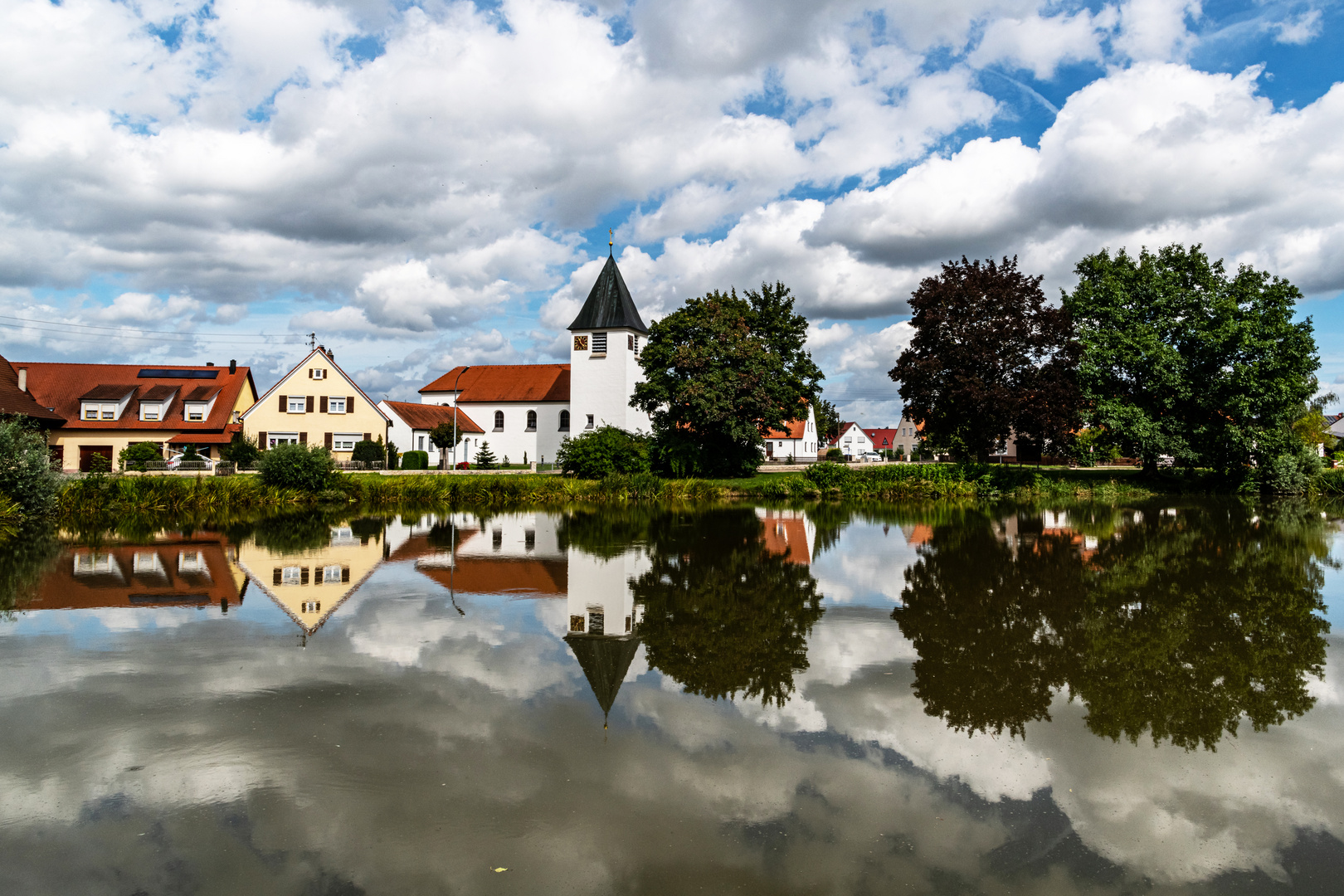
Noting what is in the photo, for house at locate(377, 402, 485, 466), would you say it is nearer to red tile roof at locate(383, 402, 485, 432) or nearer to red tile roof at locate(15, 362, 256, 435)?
red tile roof at locate(383, 402, 485, 432)

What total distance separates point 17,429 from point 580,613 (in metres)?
20.9

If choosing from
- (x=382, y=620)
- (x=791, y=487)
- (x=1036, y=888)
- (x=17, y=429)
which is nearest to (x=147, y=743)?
(x=382, y=620)

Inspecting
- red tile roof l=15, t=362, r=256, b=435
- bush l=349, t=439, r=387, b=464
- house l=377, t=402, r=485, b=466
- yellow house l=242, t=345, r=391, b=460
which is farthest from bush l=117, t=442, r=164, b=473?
house l=377, t=402, r=485, b=466

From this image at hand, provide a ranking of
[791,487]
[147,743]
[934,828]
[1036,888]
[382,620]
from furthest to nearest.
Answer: [791,487], [382,620], [147,743], [934,828], [1036,888]

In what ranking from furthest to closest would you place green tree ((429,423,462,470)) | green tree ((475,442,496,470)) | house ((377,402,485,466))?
house ((377,402,485,466))
green tree ((429,423,462,470))
green tree ((475,442,496,470))

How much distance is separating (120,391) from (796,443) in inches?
2225

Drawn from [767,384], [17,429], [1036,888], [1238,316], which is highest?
[1238,316]

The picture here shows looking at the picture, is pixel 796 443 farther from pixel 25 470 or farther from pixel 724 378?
pixel 25 470

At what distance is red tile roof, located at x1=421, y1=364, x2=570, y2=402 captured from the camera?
5666 centimetres

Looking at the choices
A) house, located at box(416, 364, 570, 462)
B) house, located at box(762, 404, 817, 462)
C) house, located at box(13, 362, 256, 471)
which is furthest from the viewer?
house, located at box(762, 404, 817, 462)

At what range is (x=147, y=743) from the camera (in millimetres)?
5957

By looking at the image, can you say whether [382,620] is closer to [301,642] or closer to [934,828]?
[301,642]

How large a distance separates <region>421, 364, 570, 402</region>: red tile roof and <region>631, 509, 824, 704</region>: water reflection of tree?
39.8 metres

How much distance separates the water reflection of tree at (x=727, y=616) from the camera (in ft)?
25.4
